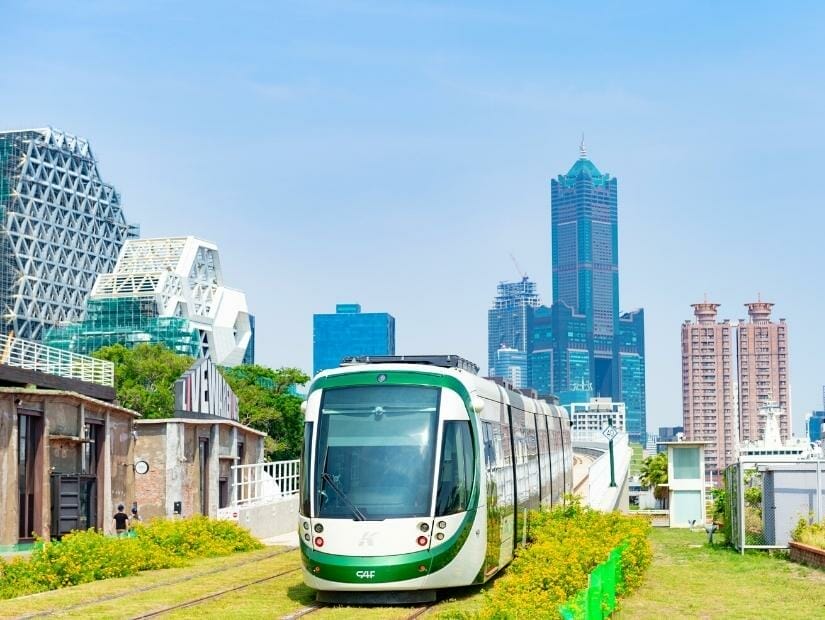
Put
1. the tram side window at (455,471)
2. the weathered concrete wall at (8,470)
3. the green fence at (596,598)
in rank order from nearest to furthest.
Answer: the green fence at (596,598)
the tram side window at (455,471)
the weathered concrete wall at (8,470)

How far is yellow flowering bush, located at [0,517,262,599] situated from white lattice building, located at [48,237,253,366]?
147394 mm

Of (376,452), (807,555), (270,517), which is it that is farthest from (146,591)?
(270,517)

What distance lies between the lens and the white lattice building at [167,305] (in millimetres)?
175250

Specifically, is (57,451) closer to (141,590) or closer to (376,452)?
(141,590)

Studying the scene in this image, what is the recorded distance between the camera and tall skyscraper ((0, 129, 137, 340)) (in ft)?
588

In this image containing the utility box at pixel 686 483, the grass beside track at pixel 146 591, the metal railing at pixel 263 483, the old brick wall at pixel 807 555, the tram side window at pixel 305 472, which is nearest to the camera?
the grass beside track at pixel 146 591

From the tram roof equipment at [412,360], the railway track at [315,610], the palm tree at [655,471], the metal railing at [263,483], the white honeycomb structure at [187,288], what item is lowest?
the palm tree at [655,471]

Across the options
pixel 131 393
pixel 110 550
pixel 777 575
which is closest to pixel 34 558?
pixel 110 550

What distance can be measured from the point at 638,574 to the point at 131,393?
272 feet

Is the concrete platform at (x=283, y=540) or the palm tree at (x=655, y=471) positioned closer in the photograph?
the concrete platform at (x=283, y=540)

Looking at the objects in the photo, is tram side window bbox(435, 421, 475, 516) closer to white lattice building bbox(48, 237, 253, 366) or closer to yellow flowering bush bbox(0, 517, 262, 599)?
yellow flowering bush bbox(0, 517, 262, 599)

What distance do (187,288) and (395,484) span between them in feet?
548

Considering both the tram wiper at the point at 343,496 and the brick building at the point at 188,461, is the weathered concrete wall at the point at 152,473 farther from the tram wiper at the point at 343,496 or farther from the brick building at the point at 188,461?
the tram wiper at the point at 343,496

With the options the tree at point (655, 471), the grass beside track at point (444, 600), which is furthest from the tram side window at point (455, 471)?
the tree at point (655, 471)
